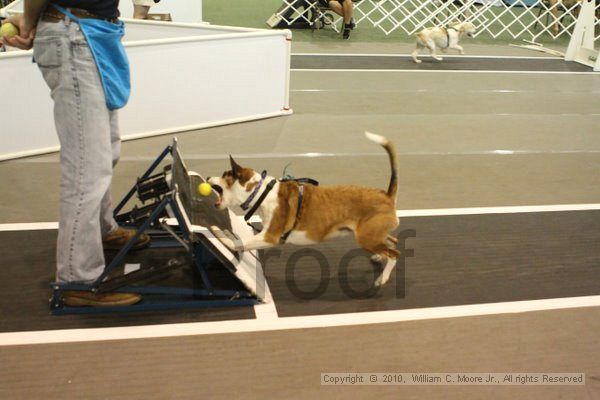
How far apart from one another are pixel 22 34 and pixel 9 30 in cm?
12

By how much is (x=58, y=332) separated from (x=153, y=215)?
668mm

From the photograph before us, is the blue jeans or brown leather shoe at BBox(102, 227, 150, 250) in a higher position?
the blue jeans

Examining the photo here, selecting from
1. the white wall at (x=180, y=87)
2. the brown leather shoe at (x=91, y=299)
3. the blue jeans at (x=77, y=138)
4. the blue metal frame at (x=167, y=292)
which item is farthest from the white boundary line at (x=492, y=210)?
the white wall at (x=180, y=87)

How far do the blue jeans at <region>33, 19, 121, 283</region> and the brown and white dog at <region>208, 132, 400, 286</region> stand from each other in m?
0.62

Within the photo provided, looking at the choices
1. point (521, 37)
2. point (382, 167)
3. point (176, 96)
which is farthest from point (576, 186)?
point (521, 37)

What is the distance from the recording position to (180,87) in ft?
18.9

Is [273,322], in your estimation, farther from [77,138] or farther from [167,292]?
[77,138]

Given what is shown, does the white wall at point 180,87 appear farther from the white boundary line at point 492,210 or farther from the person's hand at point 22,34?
the person's hand at point 22,34

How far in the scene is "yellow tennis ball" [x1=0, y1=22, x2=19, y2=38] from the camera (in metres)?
2.70

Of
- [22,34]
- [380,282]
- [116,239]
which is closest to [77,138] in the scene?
[22,34]

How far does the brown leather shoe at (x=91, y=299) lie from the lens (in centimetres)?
290

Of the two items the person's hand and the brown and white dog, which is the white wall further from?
the brown and white dog

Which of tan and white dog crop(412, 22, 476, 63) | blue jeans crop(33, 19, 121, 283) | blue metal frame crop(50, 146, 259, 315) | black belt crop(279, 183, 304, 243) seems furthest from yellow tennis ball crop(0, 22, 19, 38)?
tan and white dog crop(412, 22, 476, 63)

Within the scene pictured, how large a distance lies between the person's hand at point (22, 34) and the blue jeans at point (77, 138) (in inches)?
1.7
